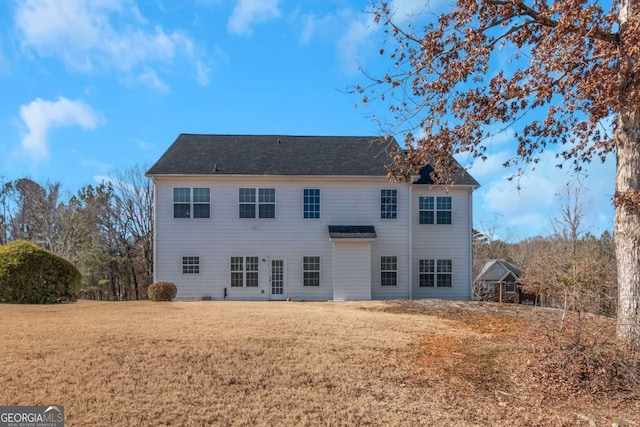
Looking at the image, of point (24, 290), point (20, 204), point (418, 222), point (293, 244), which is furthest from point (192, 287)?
point (20, 204)

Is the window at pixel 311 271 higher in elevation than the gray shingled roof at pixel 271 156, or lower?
lower

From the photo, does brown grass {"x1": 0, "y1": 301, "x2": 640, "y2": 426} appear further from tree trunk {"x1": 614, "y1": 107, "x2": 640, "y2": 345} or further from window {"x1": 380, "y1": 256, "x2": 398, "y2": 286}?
window {"x1": 380, "y1": 256, "x2": 398, "y2": 286}

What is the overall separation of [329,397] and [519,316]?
9.06 m

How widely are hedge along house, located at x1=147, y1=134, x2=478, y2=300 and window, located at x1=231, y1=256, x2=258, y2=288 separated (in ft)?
0.14

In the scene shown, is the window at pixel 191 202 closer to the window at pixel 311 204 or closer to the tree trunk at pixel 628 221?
the window at pixel 311 204

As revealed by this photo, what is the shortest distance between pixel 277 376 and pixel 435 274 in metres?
14.6

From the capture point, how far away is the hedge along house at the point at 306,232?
1873 cm

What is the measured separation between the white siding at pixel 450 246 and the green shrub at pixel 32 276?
1339 cm

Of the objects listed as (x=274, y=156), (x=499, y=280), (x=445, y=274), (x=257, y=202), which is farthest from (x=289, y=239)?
(x=499, y=280)

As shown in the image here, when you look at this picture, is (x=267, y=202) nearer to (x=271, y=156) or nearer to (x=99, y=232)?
(x=271, y=156)

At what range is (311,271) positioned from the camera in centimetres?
1905

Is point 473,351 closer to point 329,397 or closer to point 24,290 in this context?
point 329,397

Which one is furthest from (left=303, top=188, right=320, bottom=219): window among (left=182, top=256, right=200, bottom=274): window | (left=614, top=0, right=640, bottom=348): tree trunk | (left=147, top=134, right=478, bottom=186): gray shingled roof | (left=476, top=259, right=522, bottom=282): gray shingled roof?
(left=476, top=259, right=522, bottom=282): gray shingled roof

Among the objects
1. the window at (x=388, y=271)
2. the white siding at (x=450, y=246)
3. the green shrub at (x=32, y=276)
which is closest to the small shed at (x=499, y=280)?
the white siding at (x=450, y=246)
